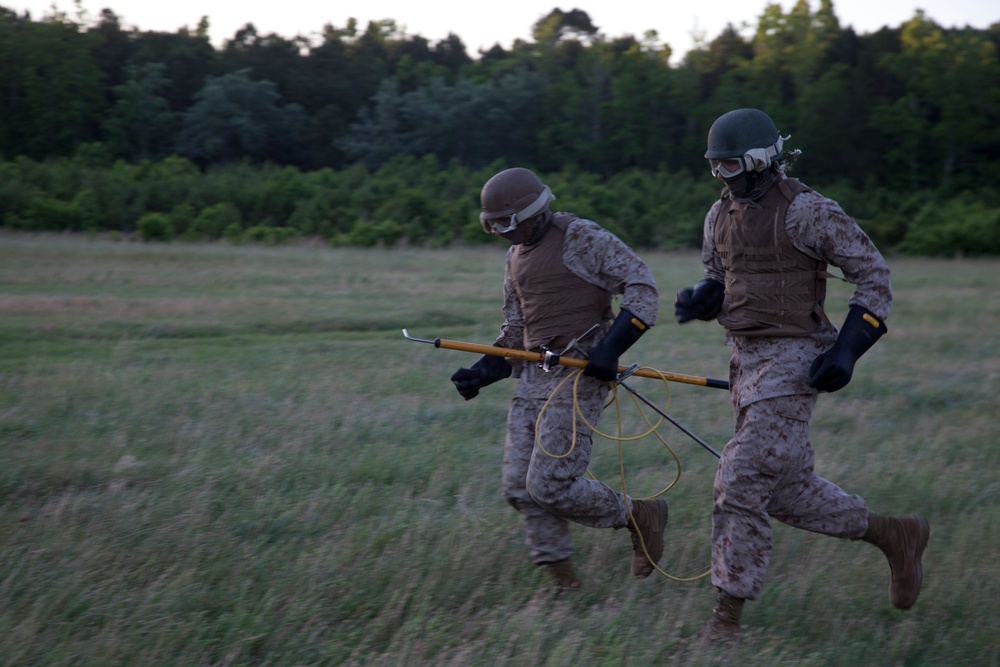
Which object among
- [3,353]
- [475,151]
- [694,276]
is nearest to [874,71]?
[475,151]

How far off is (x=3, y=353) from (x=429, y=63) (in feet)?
180

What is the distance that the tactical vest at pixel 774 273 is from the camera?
4125 mm

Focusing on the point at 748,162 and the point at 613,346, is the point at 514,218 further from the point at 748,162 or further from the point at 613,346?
the point at 748,162

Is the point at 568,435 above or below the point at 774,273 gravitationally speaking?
below

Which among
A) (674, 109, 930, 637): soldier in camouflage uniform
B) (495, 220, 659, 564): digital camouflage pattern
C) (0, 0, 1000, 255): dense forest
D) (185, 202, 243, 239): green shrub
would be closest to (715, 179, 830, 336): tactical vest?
(674, 109, 930, 637): soldier in camouflage uniform

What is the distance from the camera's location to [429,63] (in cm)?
6212

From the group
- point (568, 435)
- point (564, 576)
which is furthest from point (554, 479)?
point (564, 576)

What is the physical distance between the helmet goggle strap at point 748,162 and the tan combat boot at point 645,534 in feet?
5.34

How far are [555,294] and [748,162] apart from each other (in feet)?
3.40

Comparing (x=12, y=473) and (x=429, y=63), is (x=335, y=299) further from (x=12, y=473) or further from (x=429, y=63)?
(x=429, y=63)

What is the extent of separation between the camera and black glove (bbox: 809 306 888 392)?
3861 millimetres

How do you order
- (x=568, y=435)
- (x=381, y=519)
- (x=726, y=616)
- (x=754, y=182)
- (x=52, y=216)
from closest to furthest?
(x=726, y=616), (x=754, y=182), (x=568, y=435), (x=381, y=519), (x=52, y=216)

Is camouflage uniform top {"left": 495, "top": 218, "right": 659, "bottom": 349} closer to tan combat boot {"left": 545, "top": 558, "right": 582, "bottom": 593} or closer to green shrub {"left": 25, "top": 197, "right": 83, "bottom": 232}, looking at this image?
tan combat boot {"left": 545, "top": 558, "right": 582, "bottom": 593}

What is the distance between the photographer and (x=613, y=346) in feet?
14.2
